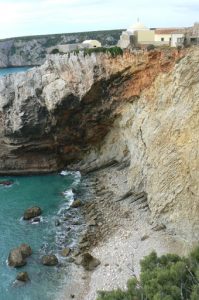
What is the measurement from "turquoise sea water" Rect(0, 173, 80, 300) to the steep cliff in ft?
12.8

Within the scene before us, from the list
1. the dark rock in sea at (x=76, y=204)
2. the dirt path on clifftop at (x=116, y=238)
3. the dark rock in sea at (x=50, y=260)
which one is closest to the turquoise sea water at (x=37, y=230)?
the dark rock in sea at (x=50, y=260)

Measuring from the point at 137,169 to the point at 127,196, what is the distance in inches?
120

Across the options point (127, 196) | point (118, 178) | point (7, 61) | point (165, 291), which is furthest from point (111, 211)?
point (7, 61)

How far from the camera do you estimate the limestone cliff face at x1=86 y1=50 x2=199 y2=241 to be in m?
31.6

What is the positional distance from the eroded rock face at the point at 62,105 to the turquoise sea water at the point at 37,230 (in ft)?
9.82

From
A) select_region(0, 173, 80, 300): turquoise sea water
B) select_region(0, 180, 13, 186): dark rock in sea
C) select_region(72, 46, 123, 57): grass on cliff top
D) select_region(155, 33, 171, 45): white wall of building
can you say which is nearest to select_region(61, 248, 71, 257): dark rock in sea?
select_region(0, 173, 80, 300): turquoise sea water

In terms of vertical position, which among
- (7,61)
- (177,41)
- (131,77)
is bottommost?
(7,61)

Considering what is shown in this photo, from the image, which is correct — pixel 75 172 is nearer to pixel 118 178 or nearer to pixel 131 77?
pixel 118 178

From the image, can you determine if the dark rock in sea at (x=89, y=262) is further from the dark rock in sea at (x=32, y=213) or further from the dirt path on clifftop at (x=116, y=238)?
the dark rock in sea at (x=32, y=213)

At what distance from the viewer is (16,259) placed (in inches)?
1303

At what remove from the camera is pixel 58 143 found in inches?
2034

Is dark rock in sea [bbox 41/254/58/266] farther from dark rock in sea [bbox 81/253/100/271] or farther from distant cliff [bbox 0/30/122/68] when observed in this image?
distant cliff [bbox 0/30/122/68]

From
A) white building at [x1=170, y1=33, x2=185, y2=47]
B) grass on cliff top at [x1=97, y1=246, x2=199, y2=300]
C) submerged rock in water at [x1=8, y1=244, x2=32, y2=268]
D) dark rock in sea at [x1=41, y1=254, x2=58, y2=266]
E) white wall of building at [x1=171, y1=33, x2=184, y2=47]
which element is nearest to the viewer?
grass on cliff top at [x1=97, y1=246, x2=199, y2=300]

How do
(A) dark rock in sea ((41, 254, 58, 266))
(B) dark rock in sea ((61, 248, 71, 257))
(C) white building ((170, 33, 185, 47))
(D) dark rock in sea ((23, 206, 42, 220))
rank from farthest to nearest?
(D) dark rock in sea ((23, 206, 42, 220)), (C) white building ((170, 33, 185, 47)), (B) dark rock in sea ((61, 248, 71, 257)), (A) dark rock in sea ((41, 254, 58, 266))
